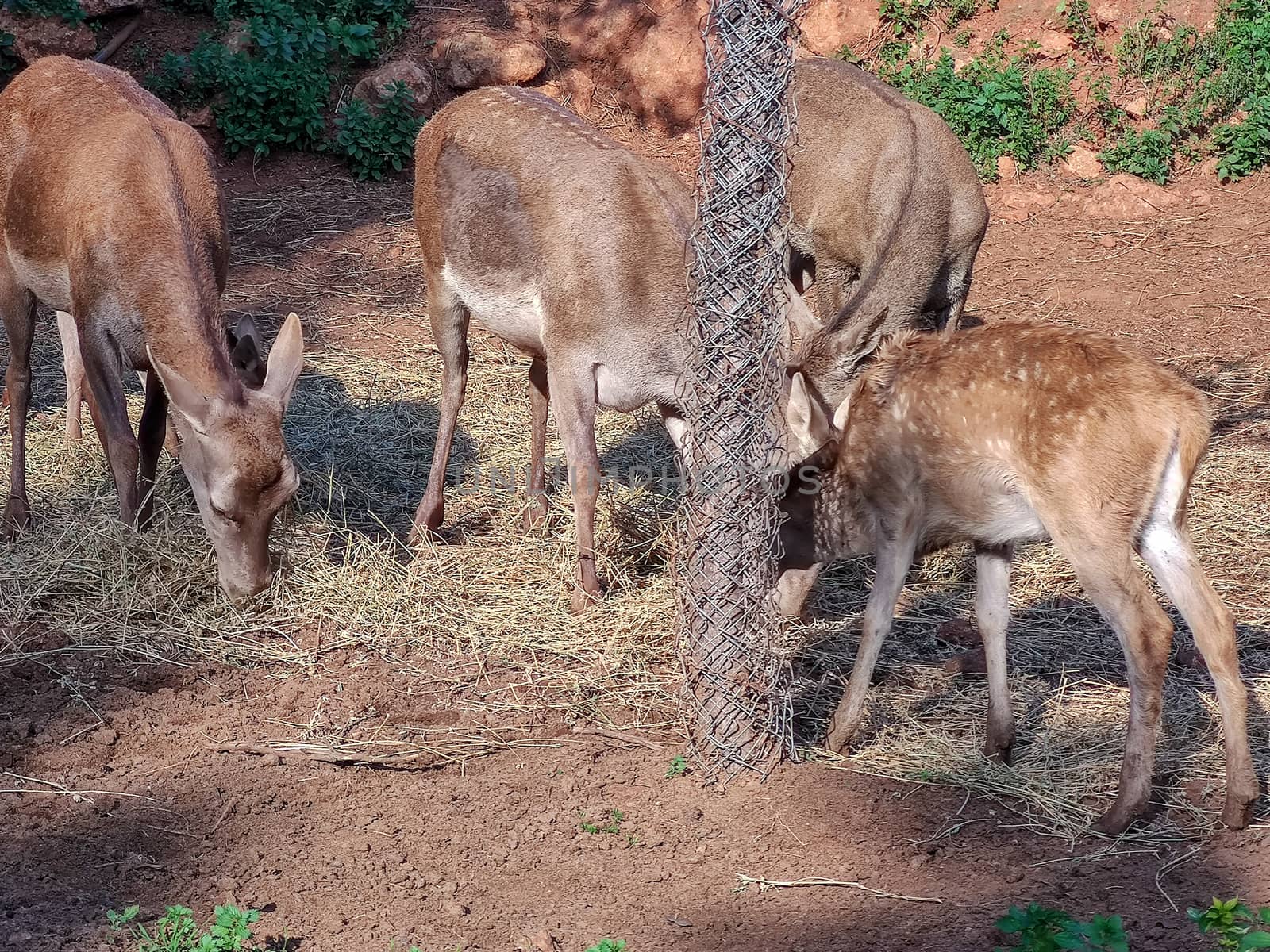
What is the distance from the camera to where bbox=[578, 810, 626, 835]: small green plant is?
4543 millimetres

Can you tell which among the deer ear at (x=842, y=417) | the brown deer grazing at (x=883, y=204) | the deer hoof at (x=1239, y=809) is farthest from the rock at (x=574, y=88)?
the deer hoof at (x=1239, y=809)

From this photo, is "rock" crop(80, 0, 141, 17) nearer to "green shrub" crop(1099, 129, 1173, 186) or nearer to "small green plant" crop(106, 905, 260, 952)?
"green shrub" crop(1099, 129, 1173, 186)

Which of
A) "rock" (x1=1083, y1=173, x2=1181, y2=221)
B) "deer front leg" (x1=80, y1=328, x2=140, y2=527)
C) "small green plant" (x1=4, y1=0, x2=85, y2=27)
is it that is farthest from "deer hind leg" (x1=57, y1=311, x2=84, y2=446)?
"rock" (x1=1083, y1=173, x2=1181, y2=221)

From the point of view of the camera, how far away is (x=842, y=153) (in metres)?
8.89

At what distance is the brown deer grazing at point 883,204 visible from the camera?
321 inches

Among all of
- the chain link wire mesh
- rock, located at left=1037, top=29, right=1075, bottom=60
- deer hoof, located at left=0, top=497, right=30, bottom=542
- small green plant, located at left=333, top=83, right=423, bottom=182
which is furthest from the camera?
rock, located at left=1037, top=29, right=1075, bottom=60

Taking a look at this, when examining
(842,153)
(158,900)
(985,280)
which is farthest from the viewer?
(985,280)

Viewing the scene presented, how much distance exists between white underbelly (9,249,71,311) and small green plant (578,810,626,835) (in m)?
3.99

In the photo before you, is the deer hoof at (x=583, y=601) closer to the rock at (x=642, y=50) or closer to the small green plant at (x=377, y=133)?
the small green plant at (x=377, y=133)

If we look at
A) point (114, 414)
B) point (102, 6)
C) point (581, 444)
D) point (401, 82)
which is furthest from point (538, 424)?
point (102, 6)

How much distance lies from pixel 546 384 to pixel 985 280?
510cm

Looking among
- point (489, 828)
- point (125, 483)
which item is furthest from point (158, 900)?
point (125, 483)

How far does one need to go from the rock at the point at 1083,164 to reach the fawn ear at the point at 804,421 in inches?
308

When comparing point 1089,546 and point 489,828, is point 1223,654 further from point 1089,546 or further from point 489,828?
point 489,828
